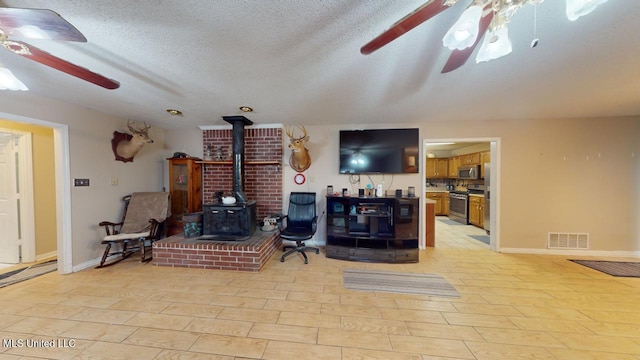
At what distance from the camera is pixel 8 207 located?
2959 mm

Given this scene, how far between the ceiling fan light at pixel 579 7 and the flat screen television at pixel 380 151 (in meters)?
2.68

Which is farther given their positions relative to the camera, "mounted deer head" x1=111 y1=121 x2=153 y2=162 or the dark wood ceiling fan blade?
"mounted deer head" x1=111 y1=121 x2=153 y2=162

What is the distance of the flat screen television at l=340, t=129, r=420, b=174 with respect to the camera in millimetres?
3508

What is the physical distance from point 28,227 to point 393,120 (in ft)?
19.1

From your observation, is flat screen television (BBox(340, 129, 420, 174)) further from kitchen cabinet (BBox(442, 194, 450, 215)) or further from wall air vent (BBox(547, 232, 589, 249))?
kitchen cabinet (BBox(442, 194, 450, 215))

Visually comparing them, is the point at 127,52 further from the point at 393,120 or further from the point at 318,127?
the point at 393,120

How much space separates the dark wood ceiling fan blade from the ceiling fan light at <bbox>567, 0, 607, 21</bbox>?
221 centimetres

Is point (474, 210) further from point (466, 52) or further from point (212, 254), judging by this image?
point (212, 254)

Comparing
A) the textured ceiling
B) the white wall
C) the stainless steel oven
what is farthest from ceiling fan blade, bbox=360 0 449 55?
the stainless steel oven

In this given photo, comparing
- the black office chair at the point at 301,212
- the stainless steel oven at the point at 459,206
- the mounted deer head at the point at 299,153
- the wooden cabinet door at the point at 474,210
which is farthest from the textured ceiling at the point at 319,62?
the stainless steel oven at the point at 459,206

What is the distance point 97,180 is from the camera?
9.79 ft

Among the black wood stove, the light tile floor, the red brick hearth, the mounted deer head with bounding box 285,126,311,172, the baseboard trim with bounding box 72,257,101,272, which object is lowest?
the light tile floor

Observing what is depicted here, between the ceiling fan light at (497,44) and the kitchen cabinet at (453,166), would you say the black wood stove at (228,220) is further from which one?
the kitchen cabinet at (453,166)

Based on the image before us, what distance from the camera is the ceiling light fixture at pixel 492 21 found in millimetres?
831
